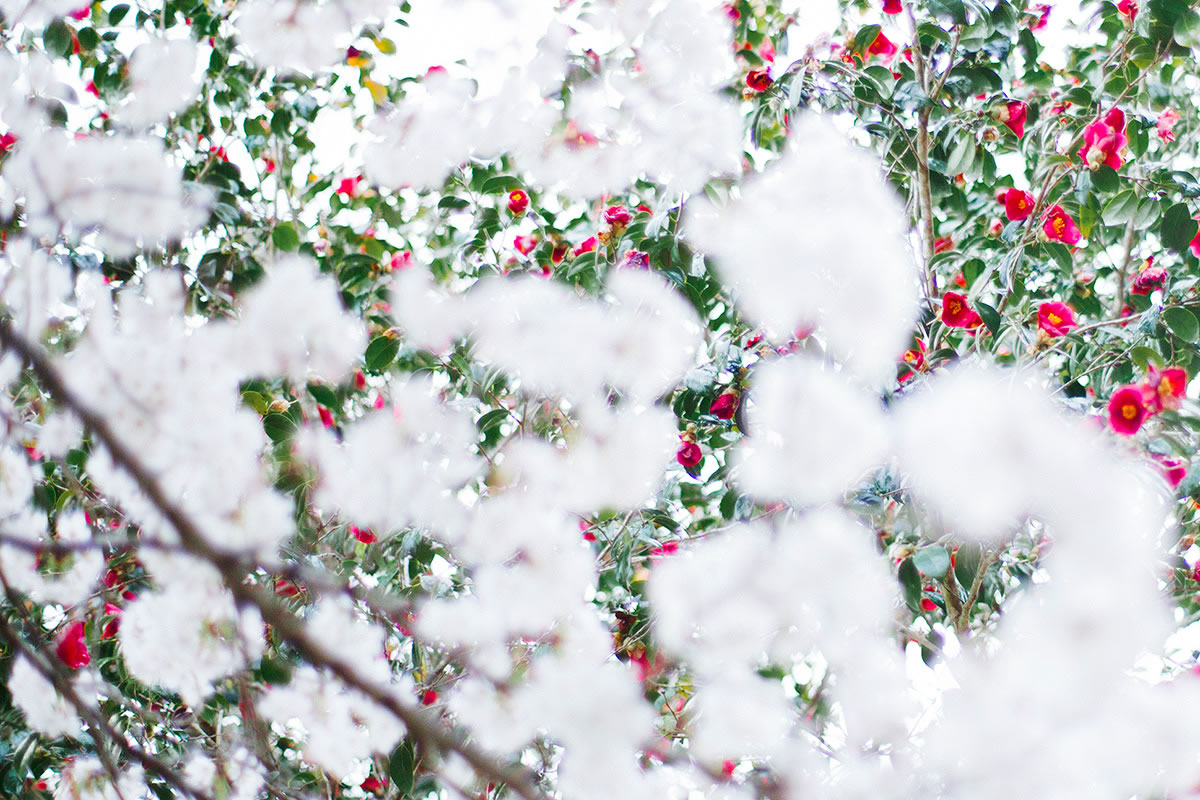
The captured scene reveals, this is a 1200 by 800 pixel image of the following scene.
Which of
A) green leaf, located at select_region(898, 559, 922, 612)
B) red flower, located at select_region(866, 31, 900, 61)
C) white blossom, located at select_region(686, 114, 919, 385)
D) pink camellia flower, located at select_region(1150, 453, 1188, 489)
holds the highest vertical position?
red flower, located at select_region(866, 31, 900, 61)

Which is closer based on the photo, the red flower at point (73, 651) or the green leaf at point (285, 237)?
the red flower at point (73, 651)

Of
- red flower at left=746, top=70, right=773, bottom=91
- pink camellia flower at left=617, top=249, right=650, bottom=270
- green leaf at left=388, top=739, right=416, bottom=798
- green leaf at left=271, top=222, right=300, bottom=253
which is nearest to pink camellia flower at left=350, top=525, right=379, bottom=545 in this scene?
green leaf at left=388, top=739, right=416, bottom=798

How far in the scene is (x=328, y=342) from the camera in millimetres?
828

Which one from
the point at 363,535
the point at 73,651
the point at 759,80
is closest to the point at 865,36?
the point at 759,80

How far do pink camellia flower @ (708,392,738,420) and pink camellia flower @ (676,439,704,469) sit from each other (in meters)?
0.19

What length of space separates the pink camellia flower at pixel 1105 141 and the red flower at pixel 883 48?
52 centimetres

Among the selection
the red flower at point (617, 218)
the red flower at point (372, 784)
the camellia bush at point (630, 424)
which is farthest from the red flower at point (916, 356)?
the red flower at point (372, 784)

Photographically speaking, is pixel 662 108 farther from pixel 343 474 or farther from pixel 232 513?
pixel 232 513

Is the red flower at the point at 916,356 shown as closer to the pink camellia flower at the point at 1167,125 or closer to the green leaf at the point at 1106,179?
the green leaf at the point at 1106,179

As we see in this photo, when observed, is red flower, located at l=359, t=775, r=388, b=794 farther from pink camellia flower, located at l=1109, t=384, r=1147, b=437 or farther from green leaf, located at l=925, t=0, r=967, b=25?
green leaf, located at l=925, t=0, r=967, b=25

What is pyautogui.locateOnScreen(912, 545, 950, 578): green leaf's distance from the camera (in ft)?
3.02

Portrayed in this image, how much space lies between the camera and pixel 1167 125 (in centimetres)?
159

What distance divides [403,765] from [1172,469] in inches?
44.1

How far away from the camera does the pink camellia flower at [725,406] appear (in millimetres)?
1172
